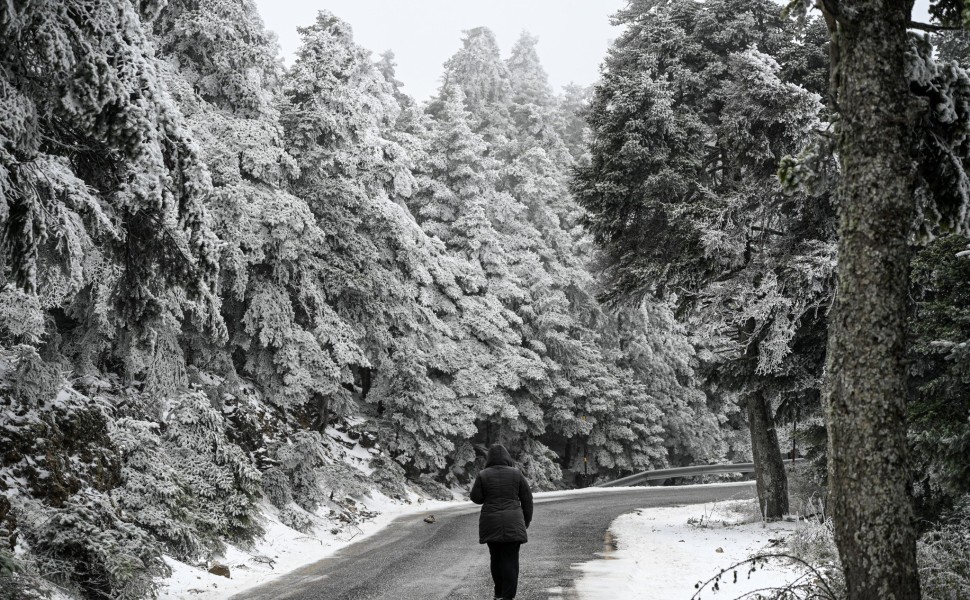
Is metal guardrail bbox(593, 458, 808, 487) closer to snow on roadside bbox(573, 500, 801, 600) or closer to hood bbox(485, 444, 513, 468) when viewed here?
snow on roadside bbox(573, 500, 801, 600)

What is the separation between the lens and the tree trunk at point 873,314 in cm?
457

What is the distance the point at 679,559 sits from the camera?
1085 centimetres

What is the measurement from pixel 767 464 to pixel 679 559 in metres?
4.40

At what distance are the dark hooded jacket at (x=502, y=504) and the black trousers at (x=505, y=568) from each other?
0.12 meters

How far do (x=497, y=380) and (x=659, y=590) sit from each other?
18.1m

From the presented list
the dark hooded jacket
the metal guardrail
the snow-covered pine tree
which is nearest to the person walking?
the dark hooded jacket

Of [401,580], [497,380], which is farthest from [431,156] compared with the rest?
[401,580]

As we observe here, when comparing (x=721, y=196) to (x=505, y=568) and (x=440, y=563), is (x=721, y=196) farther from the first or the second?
(x=505, y=568)

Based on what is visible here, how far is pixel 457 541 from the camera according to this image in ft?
42.4

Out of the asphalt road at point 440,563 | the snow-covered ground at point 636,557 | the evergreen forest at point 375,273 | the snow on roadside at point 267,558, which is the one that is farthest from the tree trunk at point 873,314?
the snow on roadside at point 267,558

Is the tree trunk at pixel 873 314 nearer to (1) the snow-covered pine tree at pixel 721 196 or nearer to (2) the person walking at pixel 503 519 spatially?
(2) the person walking at pixel 503 519

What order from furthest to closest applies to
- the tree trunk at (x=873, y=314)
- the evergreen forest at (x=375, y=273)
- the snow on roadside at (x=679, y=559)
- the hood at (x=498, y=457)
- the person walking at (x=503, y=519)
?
the snow on roadside at (x=679, y=559)
the hood at (x=498, y=457)
the person walking at (x=503, y=519)
the evergreen forest at (x=375, y=273)
the tree trunk at (x=873, y=314)

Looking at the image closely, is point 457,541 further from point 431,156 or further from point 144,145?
point 431,156

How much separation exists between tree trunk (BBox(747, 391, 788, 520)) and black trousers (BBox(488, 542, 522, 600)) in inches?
332
